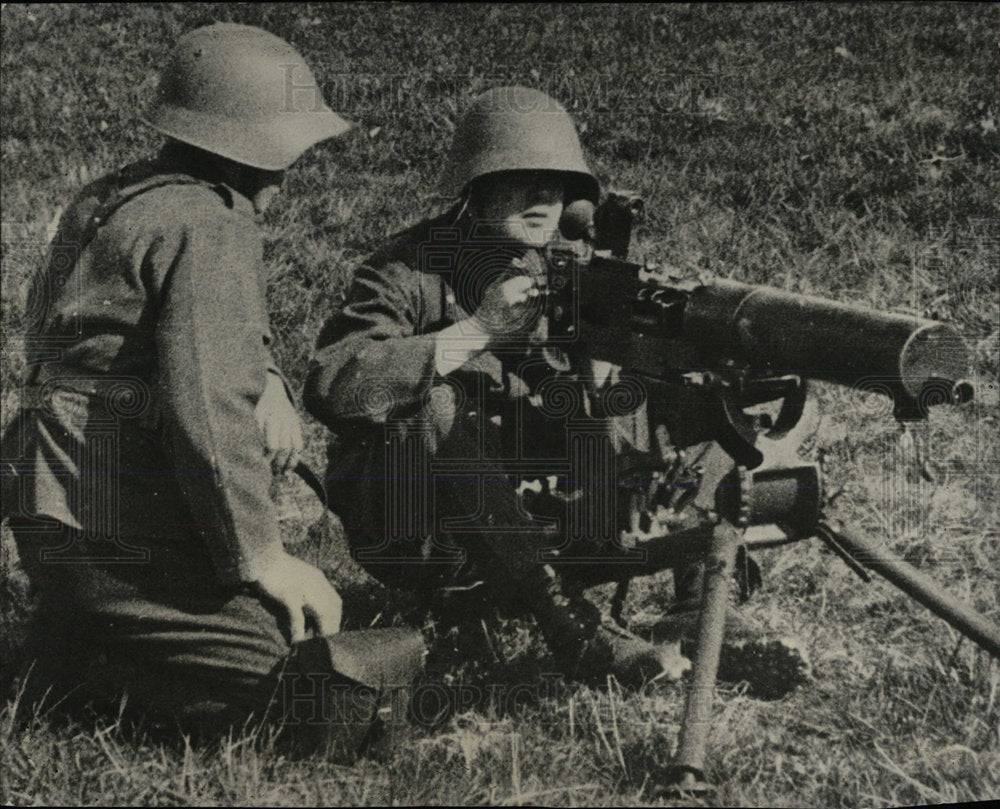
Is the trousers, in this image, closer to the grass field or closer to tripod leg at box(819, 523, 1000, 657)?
the grass field

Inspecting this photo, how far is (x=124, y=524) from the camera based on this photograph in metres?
2.43

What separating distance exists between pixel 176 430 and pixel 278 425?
0.38 m

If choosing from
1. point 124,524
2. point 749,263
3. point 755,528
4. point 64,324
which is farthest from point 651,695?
point 749,263

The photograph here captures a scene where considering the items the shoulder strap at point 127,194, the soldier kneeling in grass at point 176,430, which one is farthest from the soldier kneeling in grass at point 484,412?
the shoulder strap at point 127,194

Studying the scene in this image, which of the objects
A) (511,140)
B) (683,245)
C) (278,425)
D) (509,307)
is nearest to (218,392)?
(278,425)

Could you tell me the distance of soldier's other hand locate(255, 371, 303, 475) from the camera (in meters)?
2.57

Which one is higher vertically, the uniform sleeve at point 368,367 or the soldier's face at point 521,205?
the soldier's face at point 521,205

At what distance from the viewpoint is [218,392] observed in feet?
7.37

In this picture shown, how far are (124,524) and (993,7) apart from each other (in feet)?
10.1

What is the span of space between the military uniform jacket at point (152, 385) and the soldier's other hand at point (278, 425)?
0.67ft

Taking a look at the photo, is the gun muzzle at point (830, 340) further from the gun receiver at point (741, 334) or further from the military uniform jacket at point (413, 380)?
the military uniform jacket at point (413, 380)

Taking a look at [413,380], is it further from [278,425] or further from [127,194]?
[127,194]

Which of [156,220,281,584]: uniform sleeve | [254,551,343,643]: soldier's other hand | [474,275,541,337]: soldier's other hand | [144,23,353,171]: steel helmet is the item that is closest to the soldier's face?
[474,275,541,337]: soldier's other hand

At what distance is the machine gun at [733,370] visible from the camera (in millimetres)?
2178
